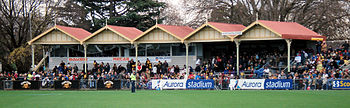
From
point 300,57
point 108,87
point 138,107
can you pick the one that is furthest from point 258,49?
point 138,107

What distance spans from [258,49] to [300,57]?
5.57 m

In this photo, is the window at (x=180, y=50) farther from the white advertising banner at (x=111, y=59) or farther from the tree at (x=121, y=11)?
the tree at (x=121, y=11)

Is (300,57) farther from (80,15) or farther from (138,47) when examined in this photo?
(80,15)

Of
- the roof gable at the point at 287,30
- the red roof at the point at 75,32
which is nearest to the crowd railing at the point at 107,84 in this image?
the roof gable at the point at 287,30

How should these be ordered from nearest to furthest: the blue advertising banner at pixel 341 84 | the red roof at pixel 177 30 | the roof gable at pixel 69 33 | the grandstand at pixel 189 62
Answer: the blue advertising banner at pixel 341 84 < the grandstand at pixel 189 62 < the red roof at pixel 177 30 < the roof gable at pixel 69 33

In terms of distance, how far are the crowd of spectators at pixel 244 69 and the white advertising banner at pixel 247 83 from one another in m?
0.55

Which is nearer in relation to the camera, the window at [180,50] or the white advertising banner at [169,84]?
the white advertising banner at [169,84]

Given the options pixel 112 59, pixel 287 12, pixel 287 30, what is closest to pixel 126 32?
pixel 112 59

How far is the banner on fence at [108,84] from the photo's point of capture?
3178 centimetres

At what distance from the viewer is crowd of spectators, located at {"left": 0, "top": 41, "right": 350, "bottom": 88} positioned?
29.9m

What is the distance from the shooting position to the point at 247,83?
97.0 feet

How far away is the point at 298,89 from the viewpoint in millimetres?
28547

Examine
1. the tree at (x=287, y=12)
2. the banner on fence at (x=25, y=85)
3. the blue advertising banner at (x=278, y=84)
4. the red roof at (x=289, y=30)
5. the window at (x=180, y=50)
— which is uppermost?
the tree at (x=287, y=12)

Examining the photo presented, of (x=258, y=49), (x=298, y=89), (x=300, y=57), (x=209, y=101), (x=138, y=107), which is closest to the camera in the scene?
(x=138, y=107)
